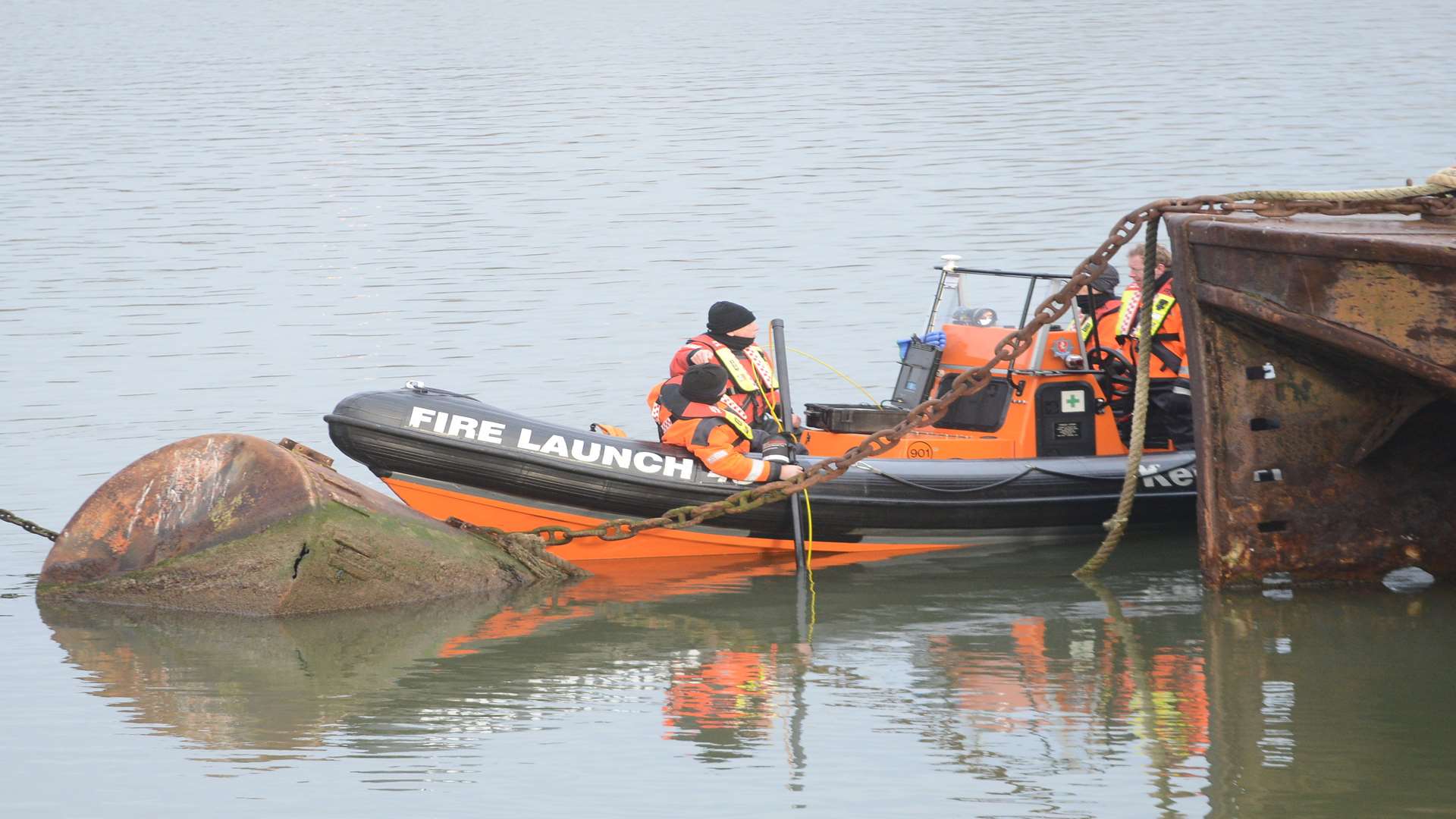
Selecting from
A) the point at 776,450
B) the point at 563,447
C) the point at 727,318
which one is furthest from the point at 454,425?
the point at 776,450

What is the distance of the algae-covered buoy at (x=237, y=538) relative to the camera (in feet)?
26.1

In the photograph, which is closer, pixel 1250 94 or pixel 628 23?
pixel 1250 94

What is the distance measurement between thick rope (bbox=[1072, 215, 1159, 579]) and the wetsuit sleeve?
5.41ft

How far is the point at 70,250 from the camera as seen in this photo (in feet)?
63.7

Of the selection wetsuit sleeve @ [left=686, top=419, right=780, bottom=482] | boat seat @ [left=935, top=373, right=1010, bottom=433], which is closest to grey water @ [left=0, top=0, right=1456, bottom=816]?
wetsuit sleeve @ [left=686, top=419, right=780, bottom=482]

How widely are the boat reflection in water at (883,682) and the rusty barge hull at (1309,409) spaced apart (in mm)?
255

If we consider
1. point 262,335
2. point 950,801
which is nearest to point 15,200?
point 262,335

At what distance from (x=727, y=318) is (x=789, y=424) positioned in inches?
28.6

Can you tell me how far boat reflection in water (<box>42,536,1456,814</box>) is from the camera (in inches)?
243

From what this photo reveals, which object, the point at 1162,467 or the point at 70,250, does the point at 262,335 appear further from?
the point at 1162,467

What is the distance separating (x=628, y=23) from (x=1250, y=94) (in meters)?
19.1

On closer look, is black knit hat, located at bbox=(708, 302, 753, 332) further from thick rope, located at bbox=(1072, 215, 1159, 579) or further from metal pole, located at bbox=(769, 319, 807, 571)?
thick rope, located at bbox=(1072, 215, 1159, 579)

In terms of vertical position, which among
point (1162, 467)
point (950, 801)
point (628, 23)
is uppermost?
point (628, 23)

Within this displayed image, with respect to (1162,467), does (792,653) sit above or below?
below
